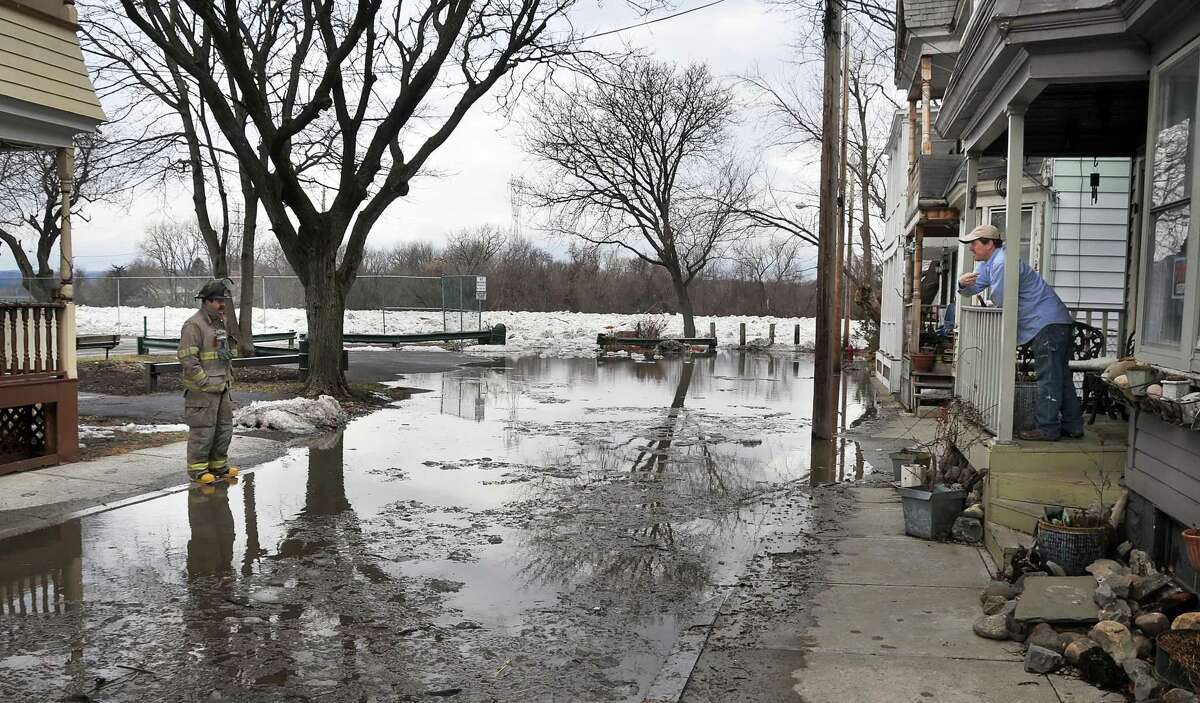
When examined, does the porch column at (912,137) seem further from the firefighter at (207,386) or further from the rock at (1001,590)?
the rock at (1001,590)

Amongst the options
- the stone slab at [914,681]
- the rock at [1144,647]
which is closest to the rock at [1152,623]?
the rock at [1144,647]

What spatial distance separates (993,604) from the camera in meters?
5.42

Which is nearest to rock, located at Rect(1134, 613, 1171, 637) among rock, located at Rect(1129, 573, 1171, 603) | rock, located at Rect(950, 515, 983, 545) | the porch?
rock, located at Rect(1129, 573, 1171, 603)

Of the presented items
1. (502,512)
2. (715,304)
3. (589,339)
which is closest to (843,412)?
(502,512)

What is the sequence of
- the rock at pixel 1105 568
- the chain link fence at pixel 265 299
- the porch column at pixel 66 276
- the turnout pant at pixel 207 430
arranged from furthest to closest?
1. the chain link fence at pixel 265 299
2. the porch column at pixel 66 276
3. the turnout pant at pixel 207 430
4. the rock at pixel 1105 568

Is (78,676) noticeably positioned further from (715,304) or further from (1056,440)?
(715,304)

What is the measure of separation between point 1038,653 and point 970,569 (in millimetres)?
1965

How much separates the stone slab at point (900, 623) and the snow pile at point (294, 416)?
884 centimetres

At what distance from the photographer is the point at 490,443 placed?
12375 mm

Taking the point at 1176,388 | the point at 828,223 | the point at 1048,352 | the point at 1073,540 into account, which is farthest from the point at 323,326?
the point at 1176,388

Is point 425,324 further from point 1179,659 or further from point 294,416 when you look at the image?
point 1179,659

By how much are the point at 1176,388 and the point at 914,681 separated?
2.16 meters

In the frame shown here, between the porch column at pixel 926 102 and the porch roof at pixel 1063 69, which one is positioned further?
the porch column at pixel 926 102

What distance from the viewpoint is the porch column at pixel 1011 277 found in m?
6.66
